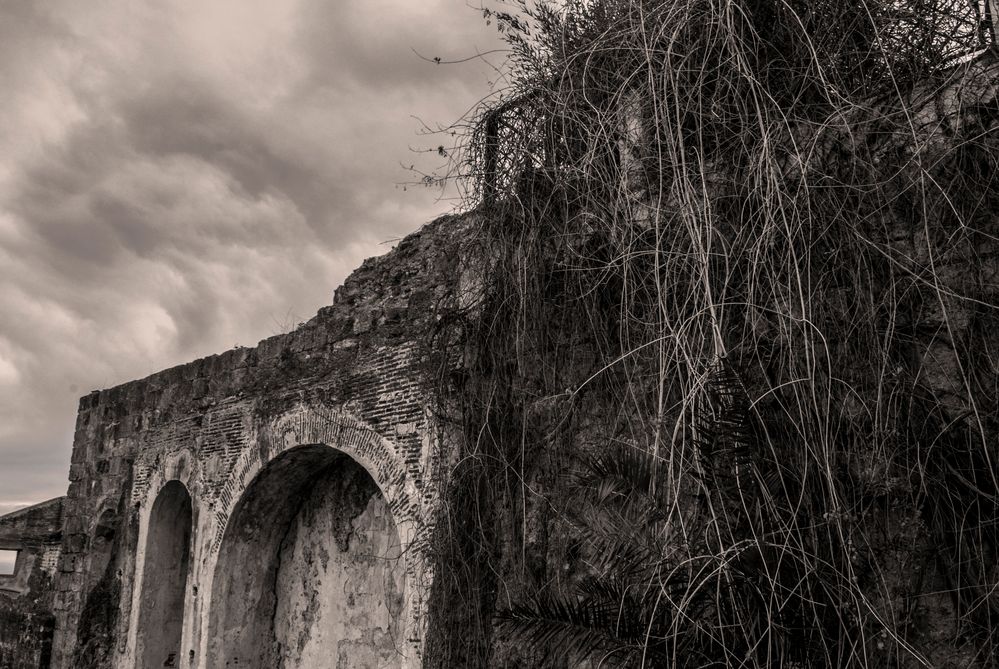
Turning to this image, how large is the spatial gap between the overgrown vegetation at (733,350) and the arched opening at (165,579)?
4155mm

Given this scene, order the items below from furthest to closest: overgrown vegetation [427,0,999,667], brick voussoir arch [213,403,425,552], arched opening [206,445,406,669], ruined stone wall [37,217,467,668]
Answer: arched opening [206,445,406,669] → ruined stone wall [37,217,467,668] → brick voussoir arch [213,403,425,552] → overgrown vegetation [427,0,999,667]

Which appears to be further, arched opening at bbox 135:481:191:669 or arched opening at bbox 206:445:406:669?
arched opening at bbox 135:481:191:669

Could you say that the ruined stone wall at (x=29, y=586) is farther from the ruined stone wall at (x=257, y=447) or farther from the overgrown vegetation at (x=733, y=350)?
the overgrown vegetation at (x=733, y=350)

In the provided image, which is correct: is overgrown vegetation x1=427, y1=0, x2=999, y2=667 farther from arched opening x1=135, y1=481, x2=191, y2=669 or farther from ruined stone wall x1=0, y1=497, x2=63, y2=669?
ruined stone wall x1=0, y1=497, x2=63, y2=669

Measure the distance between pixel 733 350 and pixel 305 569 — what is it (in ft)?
14.5

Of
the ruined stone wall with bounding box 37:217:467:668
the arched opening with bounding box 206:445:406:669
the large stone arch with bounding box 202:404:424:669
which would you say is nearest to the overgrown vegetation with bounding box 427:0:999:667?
the ruined stone wall with bounding box 37:217:467:668

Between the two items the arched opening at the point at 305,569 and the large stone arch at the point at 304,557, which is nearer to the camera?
the large stone arch at the point at 304,557

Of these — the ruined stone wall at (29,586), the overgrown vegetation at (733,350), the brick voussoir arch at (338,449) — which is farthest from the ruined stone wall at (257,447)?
the overgrown vegetation at (733,350)

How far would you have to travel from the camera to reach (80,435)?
32.0ft

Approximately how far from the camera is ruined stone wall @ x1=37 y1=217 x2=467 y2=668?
5.54 metres

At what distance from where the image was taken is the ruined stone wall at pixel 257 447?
218 inches

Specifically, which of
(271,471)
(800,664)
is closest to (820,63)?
(800,664)

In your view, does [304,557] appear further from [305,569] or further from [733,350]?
[733,350]

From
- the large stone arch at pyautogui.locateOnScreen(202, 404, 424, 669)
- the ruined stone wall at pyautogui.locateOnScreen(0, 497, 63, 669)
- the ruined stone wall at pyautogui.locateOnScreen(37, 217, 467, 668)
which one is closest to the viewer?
the ruined stone wall at pyautogui.locateOnScreen(37, 217, 467, 668)
